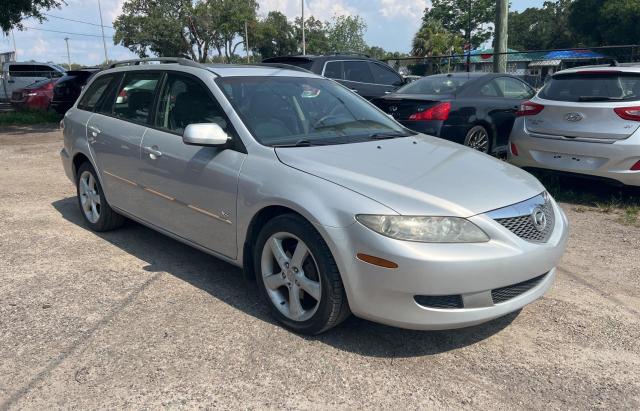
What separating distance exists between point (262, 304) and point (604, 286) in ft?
8.32

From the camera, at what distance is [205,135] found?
142 inches

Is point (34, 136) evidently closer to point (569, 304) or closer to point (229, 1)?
point (569, 304)

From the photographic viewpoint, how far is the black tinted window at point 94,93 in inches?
211

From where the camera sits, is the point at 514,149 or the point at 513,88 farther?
the point at 513,88

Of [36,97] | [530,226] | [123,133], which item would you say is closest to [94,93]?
[123,133]

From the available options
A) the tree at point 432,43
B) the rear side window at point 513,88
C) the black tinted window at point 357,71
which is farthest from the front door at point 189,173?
the tree at point 432,43

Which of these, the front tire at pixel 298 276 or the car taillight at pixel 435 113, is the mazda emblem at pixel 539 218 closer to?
the front tire at pixel 298 276

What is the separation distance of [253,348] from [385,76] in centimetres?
805

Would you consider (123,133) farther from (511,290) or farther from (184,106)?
(511,290)

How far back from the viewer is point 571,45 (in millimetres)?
61375

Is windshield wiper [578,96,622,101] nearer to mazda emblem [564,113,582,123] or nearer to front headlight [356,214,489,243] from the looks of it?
mazda emblem [564,113,582,123]

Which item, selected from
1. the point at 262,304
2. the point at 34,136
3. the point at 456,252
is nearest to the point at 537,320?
the point at 456,252

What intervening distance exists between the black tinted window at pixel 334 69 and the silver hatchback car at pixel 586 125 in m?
3.75

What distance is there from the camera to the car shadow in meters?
3.25
